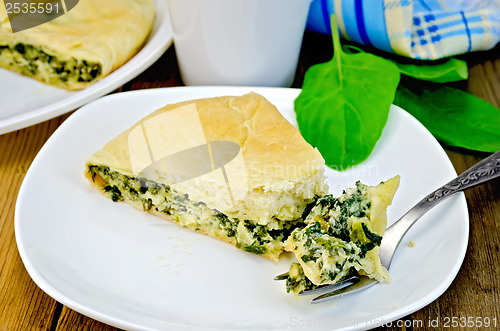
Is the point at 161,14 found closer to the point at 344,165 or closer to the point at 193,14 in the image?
the point at 193,14

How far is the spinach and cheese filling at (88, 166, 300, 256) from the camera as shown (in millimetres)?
2164

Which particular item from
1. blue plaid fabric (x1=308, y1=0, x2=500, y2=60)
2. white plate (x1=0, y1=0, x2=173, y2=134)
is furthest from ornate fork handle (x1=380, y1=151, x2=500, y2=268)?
white plate (x1=0, y1=0, x2=173, y2=134)

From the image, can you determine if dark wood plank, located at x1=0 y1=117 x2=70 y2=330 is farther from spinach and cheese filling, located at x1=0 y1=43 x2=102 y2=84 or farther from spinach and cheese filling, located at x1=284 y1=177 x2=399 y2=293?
spinach and cheese filling, located at x1=284 y1=177 x2=399 y2=293

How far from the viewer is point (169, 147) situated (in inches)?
90.4

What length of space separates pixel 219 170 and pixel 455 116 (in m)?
1.38

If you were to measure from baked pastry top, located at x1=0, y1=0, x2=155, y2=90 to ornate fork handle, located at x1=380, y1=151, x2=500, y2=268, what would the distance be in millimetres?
1805

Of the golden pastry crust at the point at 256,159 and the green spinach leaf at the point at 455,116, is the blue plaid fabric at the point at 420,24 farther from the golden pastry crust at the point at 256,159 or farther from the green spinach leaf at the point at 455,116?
the golden pastry crust at the point at 256,159

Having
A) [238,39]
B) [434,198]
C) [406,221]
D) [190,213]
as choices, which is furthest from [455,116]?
[190,213]

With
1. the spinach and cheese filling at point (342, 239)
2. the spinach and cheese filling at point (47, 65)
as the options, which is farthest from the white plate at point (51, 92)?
the spinach and cheese filling at point (342, 239)

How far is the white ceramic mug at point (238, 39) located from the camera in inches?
102

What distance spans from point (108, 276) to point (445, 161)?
151 centimetres

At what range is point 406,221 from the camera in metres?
2.09

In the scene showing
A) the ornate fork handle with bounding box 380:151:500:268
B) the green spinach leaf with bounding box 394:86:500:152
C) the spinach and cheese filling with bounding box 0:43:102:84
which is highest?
the spinach and cheese filling with bounding box 0:43:102:84

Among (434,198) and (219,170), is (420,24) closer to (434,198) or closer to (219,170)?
(434,198)
